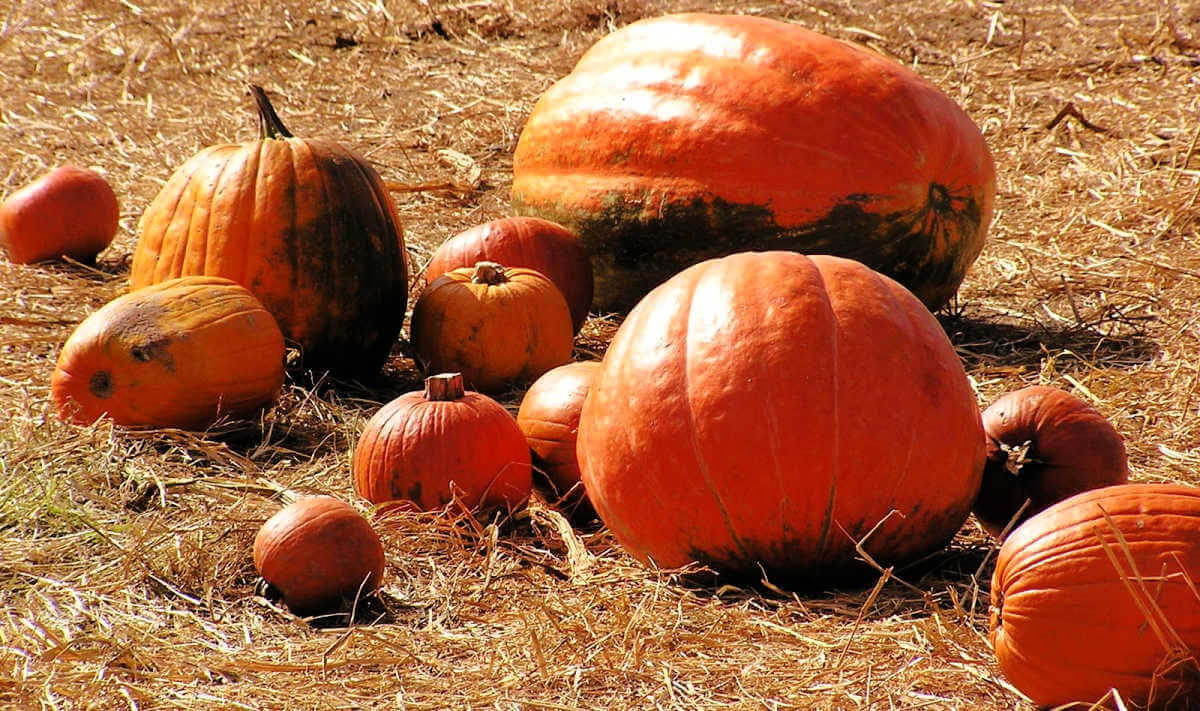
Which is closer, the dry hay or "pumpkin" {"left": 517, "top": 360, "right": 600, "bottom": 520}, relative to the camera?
the dry hay

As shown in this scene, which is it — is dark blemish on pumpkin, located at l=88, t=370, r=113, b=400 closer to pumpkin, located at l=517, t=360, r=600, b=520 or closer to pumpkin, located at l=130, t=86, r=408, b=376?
pumpkin, located at l=130, t=86, r=408, b=376

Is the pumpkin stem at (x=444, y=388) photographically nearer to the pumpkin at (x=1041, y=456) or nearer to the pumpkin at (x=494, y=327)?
the pumpkin at (x=494, y=327)

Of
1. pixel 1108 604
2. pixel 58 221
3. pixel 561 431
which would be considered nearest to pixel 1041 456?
pixel 1108 604

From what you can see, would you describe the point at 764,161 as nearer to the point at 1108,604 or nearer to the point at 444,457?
the point at 444,457

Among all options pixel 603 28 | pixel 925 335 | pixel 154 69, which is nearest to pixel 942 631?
pixel 925 335

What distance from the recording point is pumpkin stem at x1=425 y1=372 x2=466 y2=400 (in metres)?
3.73

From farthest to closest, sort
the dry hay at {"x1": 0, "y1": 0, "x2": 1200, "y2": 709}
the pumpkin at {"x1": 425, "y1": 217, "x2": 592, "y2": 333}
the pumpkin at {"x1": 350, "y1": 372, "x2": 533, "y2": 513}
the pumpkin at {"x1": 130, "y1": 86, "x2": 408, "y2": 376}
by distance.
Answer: the pumpkin at {"x1": 425, "y1": 217, "x2": 592, "y2": 333}, the pumpkin at {"x1": 130, "y1": 86, "x2": 408, "y2": 376}, the pumpkin at {"x1": 350, "y1": 372, "x2": 533, "y2": 513}, the dry hay at {"x1": 0, "y1": 0, "x2": 1200, "y2": 709}

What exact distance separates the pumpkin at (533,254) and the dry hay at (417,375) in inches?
10.1

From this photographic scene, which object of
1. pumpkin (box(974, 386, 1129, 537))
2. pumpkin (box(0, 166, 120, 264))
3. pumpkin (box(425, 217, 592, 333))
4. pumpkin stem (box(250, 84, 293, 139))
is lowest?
pumpkin (box(0, 166, 120, 264))

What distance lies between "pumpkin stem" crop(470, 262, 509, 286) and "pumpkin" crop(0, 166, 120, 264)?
2.53 meters

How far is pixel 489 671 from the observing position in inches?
107

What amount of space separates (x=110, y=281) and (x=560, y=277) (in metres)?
2.35

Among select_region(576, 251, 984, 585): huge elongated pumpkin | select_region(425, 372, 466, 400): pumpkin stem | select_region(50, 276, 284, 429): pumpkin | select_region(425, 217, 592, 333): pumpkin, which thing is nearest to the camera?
select_region(576, 251, 984, 585): huge elongated pumpkin

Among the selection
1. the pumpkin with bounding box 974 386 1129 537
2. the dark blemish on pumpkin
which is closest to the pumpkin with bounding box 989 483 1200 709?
the pumpkin with bounding box 974 386 1129 537
